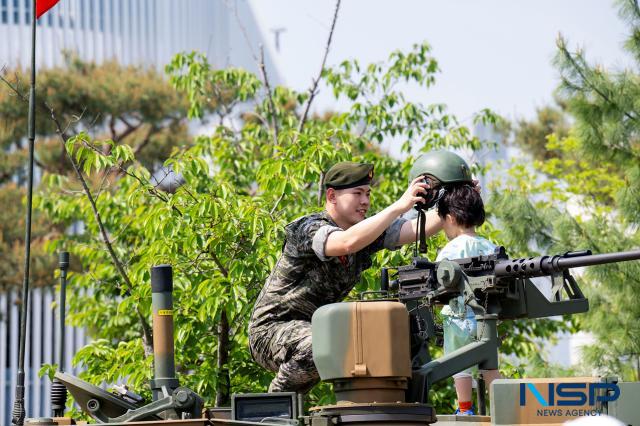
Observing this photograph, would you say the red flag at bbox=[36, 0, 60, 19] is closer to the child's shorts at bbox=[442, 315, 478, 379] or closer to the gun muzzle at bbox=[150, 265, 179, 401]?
the gun muzzle at bbox=[150, 265, 179, 401]

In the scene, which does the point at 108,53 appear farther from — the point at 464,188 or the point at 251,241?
the point at 464,188

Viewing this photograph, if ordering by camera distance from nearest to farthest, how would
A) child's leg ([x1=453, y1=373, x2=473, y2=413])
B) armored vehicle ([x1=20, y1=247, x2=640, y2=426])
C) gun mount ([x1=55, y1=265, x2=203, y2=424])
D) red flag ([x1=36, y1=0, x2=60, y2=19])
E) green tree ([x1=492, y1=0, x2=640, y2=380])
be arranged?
armored vehicle ([x1=20, y1=247, x2=640, y2=426]) → gun mount ([x1=55, y1=265, x2=203, y2=424]) → child's leg ([x1=453, y1=373, x2=473, y2=413]) → red flag ([x1=36, y1=0, x2=60, y2=19]) → green tree ([x1=492, y1=0, x2=640, y2=380])

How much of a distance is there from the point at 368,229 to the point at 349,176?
0.62m

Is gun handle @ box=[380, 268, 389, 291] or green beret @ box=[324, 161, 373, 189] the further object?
green beret @ box=[324, 161, 373, 189]

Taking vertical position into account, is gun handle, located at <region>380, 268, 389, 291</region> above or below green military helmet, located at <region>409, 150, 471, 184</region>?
below

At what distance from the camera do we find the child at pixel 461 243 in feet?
22.6

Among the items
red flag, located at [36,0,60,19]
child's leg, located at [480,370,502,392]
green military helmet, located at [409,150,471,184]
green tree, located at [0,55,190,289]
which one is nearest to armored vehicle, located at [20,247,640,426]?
child's leg, located at [480,370,502,392]

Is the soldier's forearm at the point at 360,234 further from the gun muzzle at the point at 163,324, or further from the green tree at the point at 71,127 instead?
the green tree at the point at 71,127

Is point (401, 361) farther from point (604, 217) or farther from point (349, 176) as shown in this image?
point (604, 217)

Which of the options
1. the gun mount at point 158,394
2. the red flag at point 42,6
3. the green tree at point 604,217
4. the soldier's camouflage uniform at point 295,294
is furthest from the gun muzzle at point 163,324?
the green tree at point 604,217

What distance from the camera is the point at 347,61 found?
50.6 feet

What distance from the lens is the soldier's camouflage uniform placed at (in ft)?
20.7

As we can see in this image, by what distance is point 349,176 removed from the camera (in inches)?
256

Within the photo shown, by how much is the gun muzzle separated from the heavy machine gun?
3.56ft
